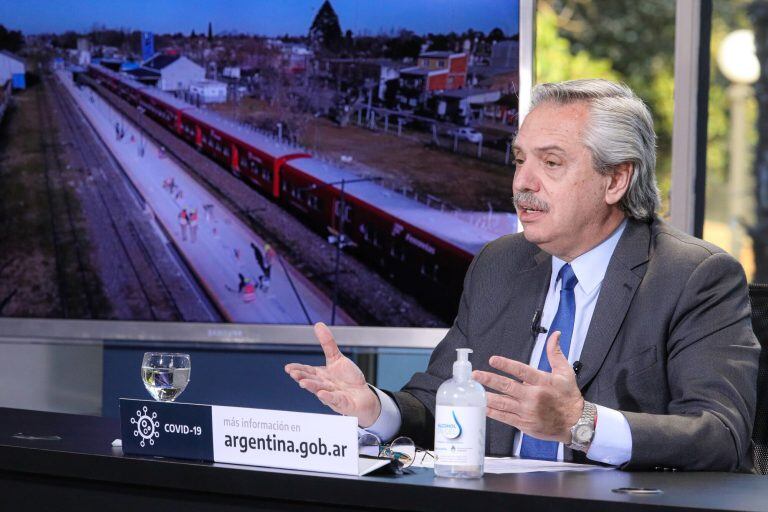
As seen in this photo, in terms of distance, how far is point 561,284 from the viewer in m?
2.15

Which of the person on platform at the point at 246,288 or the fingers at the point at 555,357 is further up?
the fingers at the point at 555,357

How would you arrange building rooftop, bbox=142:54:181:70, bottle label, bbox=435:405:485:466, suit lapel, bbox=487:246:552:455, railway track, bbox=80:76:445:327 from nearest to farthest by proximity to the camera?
bottle label, bbox=435:405:485:466, suit lapel, bbox=487:246:552:455, railway track, bbox=80:76:445:327, building rooftop, bbox=142:54:181:70

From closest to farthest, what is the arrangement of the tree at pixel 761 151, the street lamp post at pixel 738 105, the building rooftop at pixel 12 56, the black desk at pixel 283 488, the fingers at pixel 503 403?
the black desk at pixel 283 488 < the fingers at pixel 503 403 < the building rooftop at pixel 12 56 < the street lamp post at pixel 738 105 < the tree at pixel 761 151

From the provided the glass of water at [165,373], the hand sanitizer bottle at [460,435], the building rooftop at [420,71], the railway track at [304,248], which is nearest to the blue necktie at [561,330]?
the hand sanitizer bottle at [460,435]

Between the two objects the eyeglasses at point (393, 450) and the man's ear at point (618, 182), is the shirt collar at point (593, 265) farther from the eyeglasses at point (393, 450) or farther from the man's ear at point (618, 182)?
the eyeglasses at point (393, 450)

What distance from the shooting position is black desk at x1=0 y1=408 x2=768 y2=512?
1303 millimetres

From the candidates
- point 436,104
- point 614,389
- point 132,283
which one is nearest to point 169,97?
point 132,283

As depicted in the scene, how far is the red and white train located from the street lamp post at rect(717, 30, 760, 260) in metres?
2.84

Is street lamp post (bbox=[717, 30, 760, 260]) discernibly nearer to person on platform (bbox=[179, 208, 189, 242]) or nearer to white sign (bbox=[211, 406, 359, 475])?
person on platform (bbox=[179, 208, 189, 242])

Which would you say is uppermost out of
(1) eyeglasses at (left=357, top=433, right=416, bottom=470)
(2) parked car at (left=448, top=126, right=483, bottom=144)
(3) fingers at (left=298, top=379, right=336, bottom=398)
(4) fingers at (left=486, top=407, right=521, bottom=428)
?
(2) parked car at (left=448, top=126, right=483, bottom=144)

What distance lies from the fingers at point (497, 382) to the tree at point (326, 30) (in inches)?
84.7

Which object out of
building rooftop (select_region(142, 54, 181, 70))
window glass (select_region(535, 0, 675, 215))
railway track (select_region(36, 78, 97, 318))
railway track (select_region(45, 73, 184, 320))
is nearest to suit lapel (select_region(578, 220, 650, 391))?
railway track (select_region(45, 73, 184, 320))

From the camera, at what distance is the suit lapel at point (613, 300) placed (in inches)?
77.6

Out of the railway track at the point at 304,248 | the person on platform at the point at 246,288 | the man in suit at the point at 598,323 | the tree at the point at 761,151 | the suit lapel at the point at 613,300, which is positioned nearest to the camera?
the man in suit at the point at 598,323
